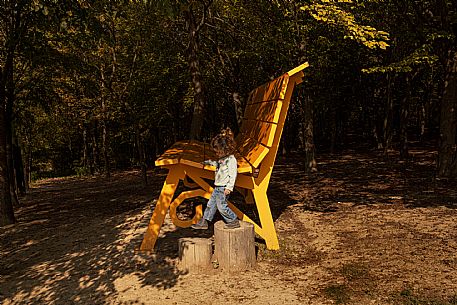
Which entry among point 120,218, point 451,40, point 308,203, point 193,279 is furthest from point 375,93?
point 193,279

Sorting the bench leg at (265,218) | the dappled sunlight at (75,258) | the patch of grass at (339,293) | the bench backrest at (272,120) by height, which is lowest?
the patch of grass at (339,293)

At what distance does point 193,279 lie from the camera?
5395 mm

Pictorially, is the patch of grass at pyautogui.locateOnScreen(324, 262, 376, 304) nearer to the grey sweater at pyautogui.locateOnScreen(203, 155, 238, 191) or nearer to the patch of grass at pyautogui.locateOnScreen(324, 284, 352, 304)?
the patch of grass at pyautogui.locateOnScreen(324, 284, 352, 304)

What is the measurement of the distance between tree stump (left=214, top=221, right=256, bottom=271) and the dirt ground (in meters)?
0.13

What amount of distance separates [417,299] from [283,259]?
2.07 metres

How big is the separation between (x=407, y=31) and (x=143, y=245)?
14182mm

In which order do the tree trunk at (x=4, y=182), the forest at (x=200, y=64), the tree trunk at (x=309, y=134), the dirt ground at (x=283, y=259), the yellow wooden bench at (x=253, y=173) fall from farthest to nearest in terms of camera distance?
the tree trunk at (x=309, y=134) < the forest at (x=200, y=64) < the tree trunk at (x=4, y=182) < the yellow wooden bench at (x=253, y=173) < the dirt ground at (x=283, y=259)

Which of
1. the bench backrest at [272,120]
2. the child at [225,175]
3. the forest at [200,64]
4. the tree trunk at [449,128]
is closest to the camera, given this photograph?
the bench backrest at [272,120]

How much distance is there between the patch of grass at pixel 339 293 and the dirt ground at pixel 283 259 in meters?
0.01

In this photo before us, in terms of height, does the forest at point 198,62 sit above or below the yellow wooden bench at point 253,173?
above

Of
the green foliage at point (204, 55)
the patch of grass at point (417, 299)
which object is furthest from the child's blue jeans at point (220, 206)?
the green foliage at point (204, 55)

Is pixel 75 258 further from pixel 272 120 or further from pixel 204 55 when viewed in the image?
pixel 204 55

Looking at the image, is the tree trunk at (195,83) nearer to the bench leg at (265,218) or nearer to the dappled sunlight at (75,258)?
the dappled sunlight at (75,258)

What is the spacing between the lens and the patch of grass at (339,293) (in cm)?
452
